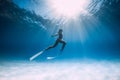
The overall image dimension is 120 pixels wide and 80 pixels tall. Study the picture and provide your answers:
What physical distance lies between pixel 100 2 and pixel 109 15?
7790 mm

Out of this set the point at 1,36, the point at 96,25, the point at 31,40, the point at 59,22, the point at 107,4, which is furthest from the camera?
the point at 31,40

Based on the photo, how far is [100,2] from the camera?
87.2 ft

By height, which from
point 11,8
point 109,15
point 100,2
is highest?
point 11,8

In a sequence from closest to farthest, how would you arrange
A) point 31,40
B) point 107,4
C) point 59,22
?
point 107,4
point 59,22
point 31,40

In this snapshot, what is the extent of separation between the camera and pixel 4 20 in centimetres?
3800

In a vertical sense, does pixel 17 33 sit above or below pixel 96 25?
above

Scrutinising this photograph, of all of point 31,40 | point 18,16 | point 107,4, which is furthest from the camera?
point 31,40

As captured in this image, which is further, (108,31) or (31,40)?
(31,40)

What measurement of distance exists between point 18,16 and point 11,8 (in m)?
3.10

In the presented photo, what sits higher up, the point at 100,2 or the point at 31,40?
the point at 31,40

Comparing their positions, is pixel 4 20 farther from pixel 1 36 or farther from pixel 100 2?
pixel 100 2

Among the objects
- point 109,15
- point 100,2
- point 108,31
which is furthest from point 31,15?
point 108,31

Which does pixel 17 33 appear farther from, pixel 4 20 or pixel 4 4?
pixel 4 4

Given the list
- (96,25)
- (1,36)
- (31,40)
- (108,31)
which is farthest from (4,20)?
(108,31)
